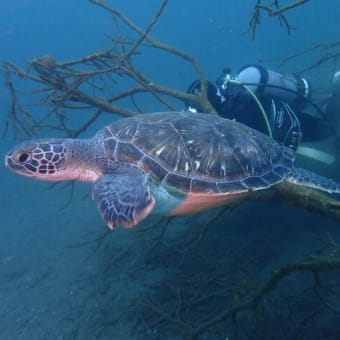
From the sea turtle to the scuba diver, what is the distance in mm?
1081

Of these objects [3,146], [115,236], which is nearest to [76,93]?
[115,236]

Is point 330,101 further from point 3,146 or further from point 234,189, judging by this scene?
point 3,146

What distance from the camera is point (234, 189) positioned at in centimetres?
326

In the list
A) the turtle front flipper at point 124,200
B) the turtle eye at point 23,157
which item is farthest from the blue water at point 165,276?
the turtle eye at point 23,157

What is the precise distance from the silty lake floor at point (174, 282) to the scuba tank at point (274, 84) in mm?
1981

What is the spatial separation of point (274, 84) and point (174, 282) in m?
3.49

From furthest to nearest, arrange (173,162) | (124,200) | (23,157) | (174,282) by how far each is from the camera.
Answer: (174,282)
(23,157)
(173,162)
(124,200)

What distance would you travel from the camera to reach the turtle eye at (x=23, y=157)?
3.50 metres

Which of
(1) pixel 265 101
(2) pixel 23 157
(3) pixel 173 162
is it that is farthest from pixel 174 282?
(1) pixel 265 101

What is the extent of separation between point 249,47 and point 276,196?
183 feet

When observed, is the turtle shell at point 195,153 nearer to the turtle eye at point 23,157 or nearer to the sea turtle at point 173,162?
the sea turtle at point 173,162

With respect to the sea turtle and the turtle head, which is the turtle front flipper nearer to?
the sea turtle

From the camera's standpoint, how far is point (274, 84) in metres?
5.16

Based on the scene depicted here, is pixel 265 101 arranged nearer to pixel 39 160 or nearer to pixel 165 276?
pixel 165 276
